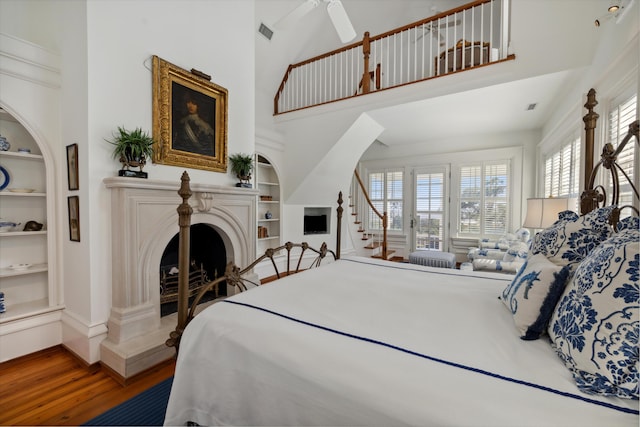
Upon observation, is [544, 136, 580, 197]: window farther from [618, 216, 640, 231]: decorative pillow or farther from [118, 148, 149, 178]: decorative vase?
[118, 148, 149, 178]: decorative vase

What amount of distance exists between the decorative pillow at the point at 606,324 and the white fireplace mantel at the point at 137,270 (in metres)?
2.52

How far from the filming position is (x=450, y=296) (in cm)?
149

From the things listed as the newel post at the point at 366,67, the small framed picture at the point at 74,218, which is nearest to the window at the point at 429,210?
the newel post at the point at 366,67

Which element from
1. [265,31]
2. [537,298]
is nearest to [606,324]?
[537,298]

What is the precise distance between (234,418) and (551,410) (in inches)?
40.8

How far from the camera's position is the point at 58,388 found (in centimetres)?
191

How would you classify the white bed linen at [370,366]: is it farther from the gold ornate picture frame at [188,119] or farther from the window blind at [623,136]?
the gold ornate picture frame at [188,119]

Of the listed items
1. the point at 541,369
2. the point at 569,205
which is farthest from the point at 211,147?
the point at 569,205

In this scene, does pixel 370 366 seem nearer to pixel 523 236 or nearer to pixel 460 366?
pixel 460 366

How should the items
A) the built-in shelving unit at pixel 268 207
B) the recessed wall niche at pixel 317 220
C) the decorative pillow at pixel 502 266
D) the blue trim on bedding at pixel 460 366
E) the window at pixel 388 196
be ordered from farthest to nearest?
1. the window at pixel 388 196
2. the recessed wall niche at pixel 317 220
3. the built-in shelving unit at pixel 268 207
4. the decorative pillow at pixel 502 266
5. the blue trim on bedding at pixel 460 366

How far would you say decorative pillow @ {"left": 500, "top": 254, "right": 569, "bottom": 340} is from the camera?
1000 millimetres

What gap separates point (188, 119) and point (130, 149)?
29.6 inches

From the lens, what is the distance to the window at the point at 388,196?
668 cm

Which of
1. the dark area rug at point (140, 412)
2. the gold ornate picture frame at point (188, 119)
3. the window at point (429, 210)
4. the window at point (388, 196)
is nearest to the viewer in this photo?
the dark area rug at point (140, 412)
